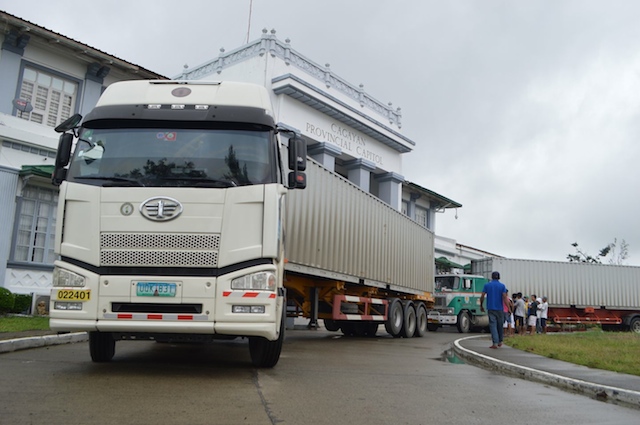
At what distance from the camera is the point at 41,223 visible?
17.2 m

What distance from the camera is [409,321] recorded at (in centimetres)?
1897

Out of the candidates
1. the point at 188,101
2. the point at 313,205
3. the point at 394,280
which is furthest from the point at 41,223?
the point at 188,101

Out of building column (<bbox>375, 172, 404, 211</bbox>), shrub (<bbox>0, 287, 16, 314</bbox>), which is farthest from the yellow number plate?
building column (<bbox>375, 172, 404, 211</bbox>)

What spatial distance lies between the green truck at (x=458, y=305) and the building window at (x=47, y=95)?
15.7m

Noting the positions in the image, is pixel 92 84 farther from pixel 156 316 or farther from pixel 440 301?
pixel 440 301

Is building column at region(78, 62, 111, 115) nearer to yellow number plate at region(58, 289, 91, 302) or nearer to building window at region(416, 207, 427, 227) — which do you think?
yellow number plate at region(58, 289, 91, 302)

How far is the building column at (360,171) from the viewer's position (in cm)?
2577

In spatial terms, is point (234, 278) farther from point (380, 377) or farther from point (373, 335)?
→ point (373, 335)

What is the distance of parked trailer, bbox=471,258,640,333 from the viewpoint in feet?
93.3

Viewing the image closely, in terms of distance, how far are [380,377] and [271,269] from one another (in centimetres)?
241

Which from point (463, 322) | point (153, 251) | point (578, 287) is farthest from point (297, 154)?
point (578, 287)

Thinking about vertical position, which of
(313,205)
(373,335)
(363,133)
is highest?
(363,133)

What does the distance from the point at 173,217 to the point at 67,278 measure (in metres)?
1.35

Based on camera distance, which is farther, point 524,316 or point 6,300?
point 524,316
